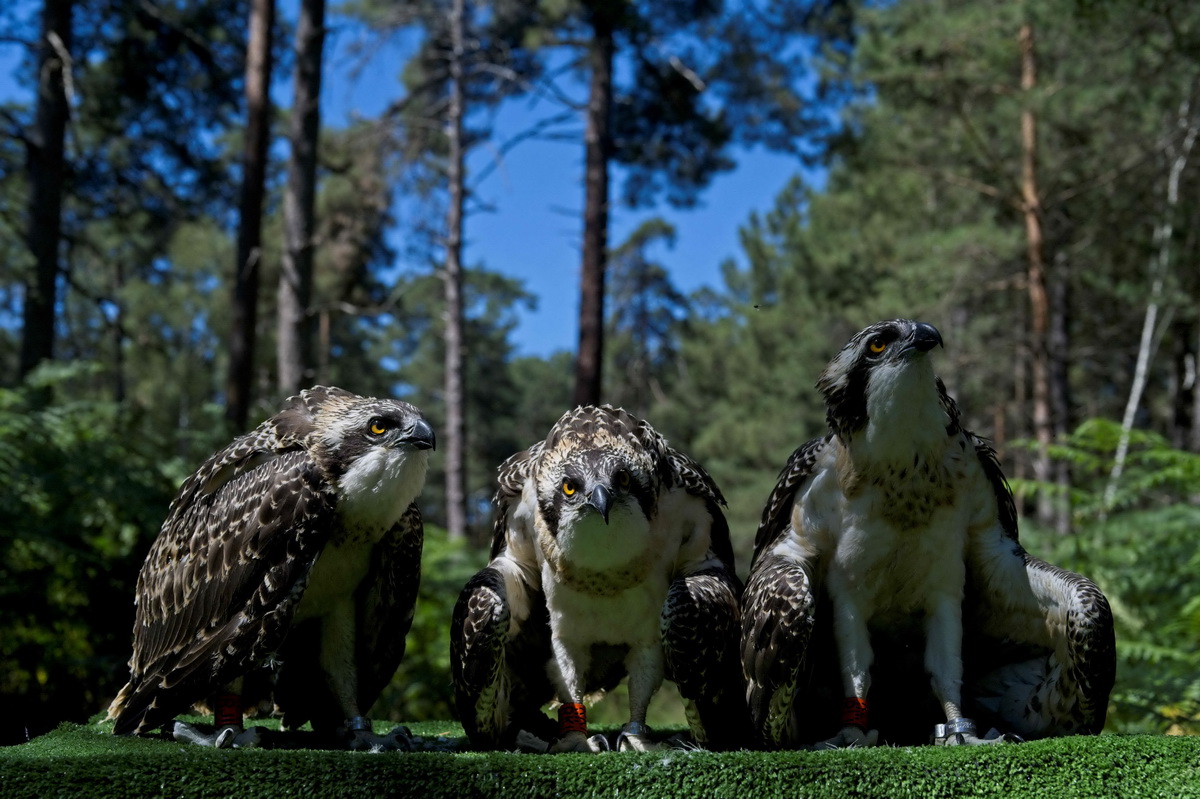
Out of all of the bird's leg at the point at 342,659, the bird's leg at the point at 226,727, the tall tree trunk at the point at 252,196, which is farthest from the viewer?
the tall tree trunk at the point at 252,196

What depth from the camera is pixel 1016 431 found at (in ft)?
72.7

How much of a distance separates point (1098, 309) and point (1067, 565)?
15.6m

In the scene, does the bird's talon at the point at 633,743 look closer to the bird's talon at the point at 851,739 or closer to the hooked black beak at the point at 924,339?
the bird's talon at the point at 851,739

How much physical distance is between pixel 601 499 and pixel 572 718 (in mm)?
1068

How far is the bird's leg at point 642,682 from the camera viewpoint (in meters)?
3.70

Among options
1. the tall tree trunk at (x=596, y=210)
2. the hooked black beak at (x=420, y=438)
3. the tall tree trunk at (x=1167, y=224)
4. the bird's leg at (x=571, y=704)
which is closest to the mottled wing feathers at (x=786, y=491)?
the bird's leg at (x=571, y=704)

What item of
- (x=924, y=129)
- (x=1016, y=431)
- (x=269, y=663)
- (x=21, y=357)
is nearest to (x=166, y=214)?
(x=21, y=357)

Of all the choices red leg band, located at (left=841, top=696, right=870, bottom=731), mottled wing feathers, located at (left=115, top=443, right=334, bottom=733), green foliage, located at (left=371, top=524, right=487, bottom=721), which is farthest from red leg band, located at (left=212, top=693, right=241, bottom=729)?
green foliage, located at (left=371, top=524, right=487, bottom=721)

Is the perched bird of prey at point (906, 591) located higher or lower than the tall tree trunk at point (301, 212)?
lower

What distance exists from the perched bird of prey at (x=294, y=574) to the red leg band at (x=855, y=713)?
5.82ft

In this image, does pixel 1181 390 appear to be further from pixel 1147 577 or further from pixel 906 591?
pixel 906 591

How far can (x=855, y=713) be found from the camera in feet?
11.5

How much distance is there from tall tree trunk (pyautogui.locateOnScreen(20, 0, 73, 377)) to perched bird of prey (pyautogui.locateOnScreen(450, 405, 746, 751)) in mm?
9515

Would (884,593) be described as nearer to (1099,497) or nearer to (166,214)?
(1099,497)
